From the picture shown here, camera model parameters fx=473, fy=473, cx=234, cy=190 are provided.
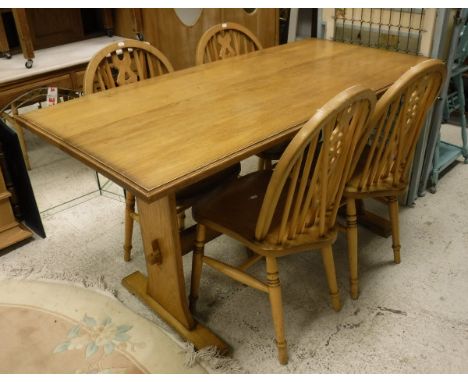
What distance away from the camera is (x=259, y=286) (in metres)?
1.49

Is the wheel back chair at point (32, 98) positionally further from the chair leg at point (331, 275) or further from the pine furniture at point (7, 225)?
the chair leg at point (331, 275)

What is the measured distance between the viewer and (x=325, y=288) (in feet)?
6.01

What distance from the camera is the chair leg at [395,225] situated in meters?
1.87

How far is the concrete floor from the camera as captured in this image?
155 cm

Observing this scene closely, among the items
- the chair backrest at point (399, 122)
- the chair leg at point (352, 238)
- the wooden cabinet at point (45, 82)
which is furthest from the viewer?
the wooden cabinet at point (45, 82)

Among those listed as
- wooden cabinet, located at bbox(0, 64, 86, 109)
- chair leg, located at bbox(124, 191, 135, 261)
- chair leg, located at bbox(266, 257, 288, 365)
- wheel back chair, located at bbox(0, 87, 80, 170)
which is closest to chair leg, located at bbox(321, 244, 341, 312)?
chair leg, located at bbox(266, 257, 288, 365)

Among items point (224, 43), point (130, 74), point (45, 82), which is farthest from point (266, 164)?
point (45, 82)

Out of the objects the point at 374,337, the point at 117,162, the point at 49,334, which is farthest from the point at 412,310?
the point at 49,334

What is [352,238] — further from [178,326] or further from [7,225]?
[7,225]

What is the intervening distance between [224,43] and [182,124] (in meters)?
0.95

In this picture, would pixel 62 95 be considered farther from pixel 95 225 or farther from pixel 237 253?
pixel 237 253

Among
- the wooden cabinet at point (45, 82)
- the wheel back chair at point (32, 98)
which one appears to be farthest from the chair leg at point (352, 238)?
the wooden cabinet at point (45, 82)

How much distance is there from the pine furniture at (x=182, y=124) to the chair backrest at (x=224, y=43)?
193mm

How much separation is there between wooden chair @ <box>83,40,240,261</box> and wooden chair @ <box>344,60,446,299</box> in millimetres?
505
